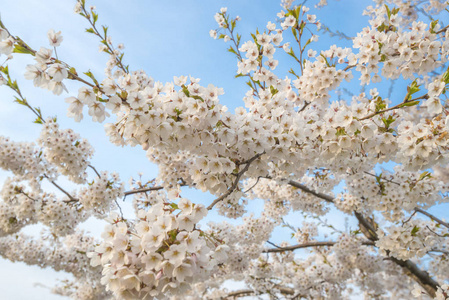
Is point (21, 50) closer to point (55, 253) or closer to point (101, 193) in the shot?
point (101, 193)

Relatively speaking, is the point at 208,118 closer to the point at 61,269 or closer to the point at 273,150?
the point at 273,150

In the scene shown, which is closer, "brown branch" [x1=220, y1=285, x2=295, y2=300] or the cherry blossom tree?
the cherry blossom tree

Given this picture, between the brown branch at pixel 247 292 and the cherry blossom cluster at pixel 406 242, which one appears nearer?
the cherry blossom cluster at pixel 406 242

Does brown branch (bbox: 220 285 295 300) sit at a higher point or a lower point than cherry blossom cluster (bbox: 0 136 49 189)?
lower

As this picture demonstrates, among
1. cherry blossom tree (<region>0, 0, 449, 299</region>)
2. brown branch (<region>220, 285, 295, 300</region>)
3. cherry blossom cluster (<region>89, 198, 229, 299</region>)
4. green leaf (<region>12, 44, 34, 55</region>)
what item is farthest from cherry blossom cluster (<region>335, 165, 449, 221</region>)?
brown branch (<region>220, 285, 295, 300</region>)

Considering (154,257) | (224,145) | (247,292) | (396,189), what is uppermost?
(247,292)

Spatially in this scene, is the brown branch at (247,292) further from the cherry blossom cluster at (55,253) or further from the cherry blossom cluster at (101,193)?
the cherry blossom cluster at (101,193)

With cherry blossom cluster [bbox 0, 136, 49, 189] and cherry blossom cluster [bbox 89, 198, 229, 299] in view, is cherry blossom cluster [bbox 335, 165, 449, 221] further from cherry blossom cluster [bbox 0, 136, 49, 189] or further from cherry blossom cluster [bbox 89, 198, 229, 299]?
cherry blossom cluster [bbox 0, 136, 49, 189]

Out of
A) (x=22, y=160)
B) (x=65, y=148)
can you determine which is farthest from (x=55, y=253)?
(x=65, y=148)

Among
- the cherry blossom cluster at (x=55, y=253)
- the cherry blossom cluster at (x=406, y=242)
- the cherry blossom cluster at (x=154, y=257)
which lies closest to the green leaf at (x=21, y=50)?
the cherry blossom cluster at (x=154, y=257)

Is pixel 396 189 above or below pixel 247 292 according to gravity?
below

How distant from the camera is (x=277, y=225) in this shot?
27.0 ft

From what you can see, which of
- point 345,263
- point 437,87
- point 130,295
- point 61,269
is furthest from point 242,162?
point 61,269

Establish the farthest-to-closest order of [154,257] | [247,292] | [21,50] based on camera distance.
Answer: [247,292]
[21,50]
[154,257]
